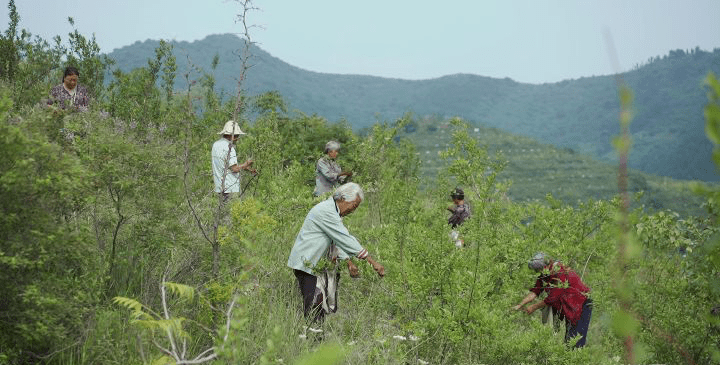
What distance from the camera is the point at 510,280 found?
18.7 ft

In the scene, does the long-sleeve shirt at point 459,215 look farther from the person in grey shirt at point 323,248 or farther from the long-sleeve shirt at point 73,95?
the long-sleeve shirt at point 73,95

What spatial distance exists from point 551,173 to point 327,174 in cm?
10341

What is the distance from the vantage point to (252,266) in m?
3.70

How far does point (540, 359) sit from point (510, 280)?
0.67m

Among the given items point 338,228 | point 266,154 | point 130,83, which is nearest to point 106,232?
point 338,228

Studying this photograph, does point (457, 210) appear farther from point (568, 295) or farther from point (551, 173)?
point (551, 173)

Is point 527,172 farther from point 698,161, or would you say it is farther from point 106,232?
point 106,232

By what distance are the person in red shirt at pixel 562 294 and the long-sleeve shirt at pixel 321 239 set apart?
193 centimetres

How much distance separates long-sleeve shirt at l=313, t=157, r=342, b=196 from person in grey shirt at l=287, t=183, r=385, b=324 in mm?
3343

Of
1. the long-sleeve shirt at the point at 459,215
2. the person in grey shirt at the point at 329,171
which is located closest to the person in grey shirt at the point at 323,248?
the person in grey shirt at the point at 329,171

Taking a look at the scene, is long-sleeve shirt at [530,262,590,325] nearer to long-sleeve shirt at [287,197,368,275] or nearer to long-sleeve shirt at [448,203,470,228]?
long-sleeve shirt at [448,203,470,228]

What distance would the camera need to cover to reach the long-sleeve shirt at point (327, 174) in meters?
9.02

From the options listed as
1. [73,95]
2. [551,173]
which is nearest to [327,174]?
[73,95]

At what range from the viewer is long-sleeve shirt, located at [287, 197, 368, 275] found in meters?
5.45
